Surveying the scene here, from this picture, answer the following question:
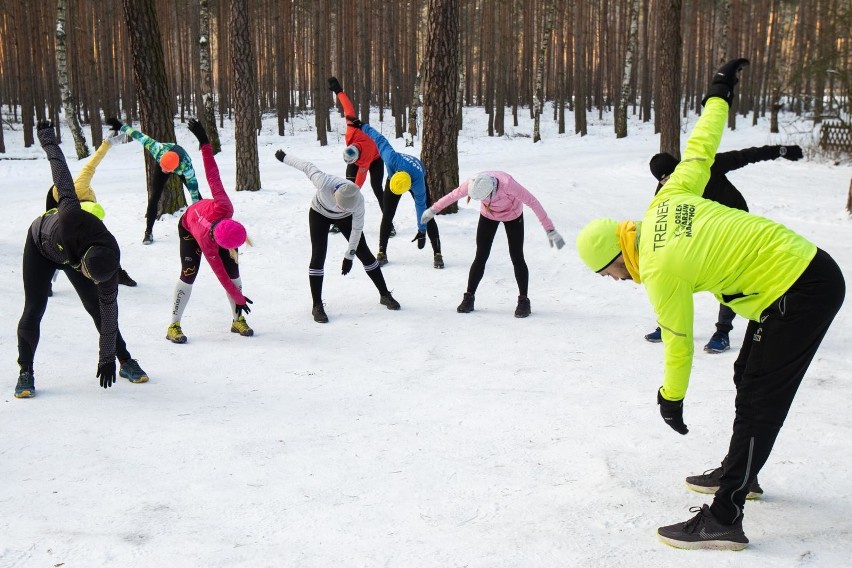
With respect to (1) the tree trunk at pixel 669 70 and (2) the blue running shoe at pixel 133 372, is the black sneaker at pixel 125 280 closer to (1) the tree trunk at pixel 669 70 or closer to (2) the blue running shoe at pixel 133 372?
(2) the blue running shoe at pixel 133 372

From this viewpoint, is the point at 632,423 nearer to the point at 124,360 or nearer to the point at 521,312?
the point at 521,312

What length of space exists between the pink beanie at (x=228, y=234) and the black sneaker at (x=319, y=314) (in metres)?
1.47

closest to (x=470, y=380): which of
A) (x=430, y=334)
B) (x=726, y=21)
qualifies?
(x=430, y=334)

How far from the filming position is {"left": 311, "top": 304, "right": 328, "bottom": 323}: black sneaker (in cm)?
726

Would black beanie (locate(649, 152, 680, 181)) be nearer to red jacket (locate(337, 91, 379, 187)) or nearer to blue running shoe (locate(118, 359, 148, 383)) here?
red jacket (locate(337, 91, 379, 187))

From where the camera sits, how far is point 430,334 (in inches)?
270

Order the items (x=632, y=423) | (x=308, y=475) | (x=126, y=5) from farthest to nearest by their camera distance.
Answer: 1. (x=126, y=5)
2. (x=632, y=423)
3. (x=308, y=475)

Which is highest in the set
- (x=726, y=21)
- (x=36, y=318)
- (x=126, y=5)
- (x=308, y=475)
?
(x=726, y=21)

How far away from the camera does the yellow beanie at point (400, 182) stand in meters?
8.34

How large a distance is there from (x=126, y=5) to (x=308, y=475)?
29.5 feet

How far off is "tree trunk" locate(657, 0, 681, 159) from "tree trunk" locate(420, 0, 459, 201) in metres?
4.51

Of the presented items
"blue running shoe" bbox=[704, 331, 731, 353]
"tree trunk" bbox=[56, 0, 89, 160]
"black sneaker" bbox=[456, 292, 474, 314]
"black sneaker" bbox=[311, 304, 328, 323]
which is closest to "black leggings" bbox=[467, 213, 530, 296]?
"black sneaker" bbox=[456, 292, 474, 314]

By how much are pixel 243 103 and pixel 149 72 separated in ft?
5.98

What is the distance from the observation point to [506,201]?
706 cm
